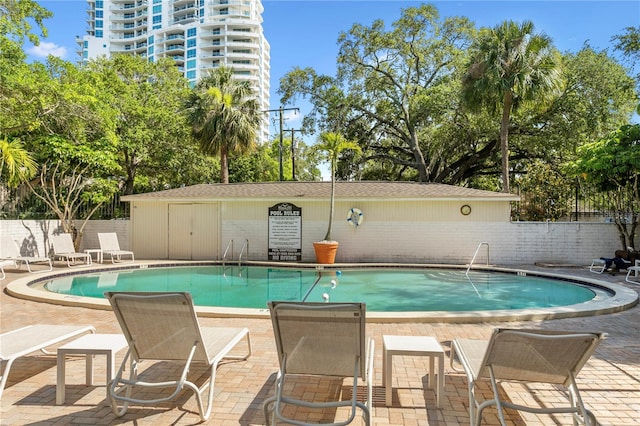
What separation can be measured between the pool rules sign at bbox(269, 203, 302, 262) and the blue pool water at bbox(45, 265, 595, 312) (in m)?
1.23

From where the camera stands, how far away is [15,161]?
40.0 ft

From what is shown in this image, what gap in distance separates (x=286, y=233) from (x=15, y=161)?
8473 mm

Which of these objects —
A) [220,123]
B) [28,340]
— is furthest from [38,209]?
[28,340]

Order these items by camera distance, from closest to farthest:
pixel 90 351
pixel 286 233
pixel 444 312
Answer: pixel 90 351 < pixel 444 312 < pixel 286 233

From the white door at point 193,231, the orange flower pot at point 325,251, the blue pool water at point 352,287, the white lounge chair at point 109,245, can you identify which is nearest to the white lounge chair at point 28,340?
the blue pool water at point 352,287

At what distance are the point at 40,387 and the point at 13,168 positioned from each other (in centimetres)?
1001

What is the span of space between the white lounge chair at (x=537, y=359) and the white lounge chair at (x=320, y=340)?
0.86 m

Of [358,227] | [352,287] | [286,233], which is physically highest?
[358,227]

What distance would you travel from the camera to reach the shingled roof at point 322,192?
1454cm

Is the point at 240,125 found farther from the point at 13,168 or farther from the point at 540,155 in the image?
the point at 540,155

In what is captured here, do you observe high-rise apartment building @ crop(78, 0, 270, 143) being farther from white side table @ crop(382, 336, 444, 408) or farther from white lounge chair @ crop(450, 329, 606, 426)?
white lounge chair @ crop(450, 329, 606, 426)

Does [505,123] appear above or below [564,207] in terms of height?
above

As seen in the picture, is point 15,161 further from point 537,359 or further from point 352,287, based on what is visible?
point 537,359

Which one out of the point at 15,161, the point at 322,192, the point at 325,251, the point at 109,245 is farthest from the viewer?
the point at 322,192
